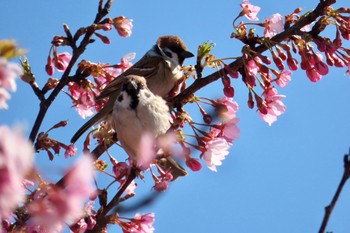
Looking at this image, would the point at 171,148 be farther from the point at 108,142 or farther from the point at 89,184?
the point at 108,142

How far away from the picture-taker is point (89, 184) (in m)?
1.29

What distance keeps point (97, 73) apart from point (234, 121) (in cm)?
109

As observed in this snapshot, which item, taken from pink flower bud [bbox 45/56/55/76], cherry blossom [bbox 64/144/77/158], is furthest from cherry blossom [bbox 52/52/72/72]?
cherry blossom [bbox 64/144/77/158]

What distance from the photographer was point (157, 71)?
5.44 meters

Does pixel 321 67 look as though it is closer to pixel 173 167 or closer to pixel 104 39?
pixel 173 167

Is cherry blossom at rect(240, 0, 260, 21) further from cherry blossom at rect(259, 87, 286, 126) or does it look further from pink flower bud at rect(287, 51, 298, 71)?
cherry blossom at rect(259, 87, 286, 126)

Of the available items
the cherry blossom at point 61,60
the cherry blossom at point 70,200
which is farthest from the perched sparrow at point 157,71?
the cherry blossom at point 70,200

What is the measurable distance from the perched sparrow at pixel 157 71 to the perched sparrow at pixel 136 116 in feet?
0.71

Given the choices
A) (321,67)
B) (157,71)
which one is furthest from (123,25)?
(157,71)

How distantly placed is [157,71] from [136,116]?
161 cm

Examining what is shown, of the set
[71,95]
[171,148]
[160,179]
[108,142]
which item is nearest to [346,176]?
[171,148]

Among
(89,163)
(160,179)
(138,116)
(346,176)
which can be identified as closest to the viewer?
(89,163)

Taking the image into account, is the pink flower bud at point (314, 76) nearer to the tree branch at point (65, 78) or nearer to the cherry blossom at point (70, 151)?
the tree branch at point (65, 78)

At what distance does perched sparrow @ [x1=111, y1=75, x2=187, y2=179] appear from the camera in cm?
378
